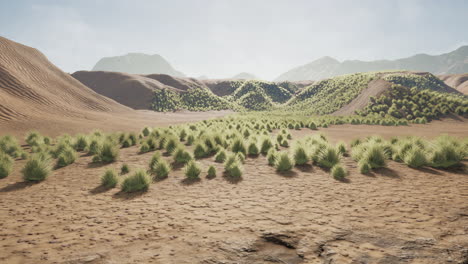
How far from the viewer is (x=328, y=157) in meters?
7.77

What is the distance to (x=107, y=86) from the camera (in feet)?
194

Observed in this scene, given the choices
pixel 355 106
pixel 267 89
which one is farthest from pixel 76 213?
pixel 267 89

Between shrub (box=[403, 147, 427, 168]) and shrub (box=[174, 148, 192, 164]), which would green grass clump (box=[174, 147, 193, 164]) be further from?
shrub (box=[403, 147, 427, 168])

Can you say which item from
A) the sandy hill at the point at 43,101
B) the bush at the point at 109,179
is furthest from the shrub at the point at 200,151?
the sandy hill at the point at 43,101

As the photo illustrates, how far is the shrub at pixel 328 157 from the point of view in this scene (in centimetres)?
760

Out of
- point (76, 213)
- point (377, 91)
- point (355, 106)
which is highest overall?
point (377, 91)

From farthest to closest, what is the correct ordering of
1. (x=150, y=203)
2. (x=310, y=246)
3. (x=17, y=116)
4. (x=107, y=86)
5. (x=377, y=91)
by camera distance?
1. (x=107, y=86)
2. (x=377, y=91)
3. (x=17, y=116)
4. (x=150, y=203)
5. (x=310, y=246)

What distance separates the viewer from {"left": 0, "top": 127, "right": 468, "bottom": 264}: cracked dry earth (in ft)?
9.62

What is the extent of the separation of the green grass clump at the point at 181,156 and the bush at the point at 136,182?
251 cm

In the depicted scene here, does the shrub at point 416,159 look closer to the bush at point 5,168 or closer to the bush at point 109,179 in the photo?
the bush at point 109,179

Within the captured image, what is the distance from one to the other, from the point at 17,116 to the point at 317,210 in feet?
68.5

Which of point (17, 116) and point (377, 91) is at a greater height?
point (377, 91)

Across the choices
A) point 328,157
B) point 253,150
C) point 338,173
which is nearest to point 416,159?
point 328,157

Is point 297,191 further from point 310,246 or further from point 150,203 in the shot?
point 150,203
